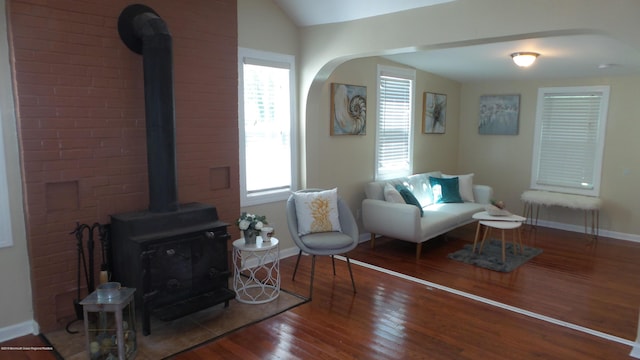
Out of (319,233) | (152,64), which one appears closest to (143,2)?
(152,64)

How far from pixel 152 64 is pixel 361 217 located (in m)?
3.28

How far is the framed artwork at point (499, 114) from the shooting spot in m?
6.54

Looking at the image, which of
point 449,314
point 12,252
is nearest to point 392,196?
point 449,314

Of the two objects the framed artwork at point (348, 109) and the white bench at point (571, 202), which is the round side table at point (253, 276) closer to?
the framed artwork at point (348, 109)

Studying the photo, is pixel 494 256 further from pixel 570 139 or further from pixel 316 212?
pixel 570 139

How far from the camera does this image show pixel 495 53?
4.97 meters

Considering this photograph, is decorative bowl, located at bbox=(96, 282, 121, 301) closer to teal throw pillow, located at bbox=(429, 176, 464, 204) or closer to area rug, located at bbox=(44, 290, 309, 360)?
area rug, located at bbox=(44, 290, 309, 360)

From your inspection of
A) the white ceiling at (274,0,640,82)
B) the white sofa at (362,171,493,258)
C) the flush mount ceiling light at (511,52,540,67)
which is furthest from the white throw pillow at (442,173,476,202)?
the flush mount ceiling light at (511,52,540,67)

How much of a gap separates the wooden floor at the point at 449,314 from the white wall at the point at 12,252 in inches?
10.3

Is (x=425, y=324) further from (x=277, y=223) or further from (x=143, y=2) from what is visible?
(x=143, y=2)

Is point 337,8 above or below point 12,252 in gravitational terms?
above

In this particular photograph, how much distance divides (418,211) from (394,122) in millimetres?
1593

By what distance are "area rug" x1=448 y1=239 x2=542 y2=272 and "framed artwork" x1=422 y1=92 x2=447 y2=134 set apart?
1.92m

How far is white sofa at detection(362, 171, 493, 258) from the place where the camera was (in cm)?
479
